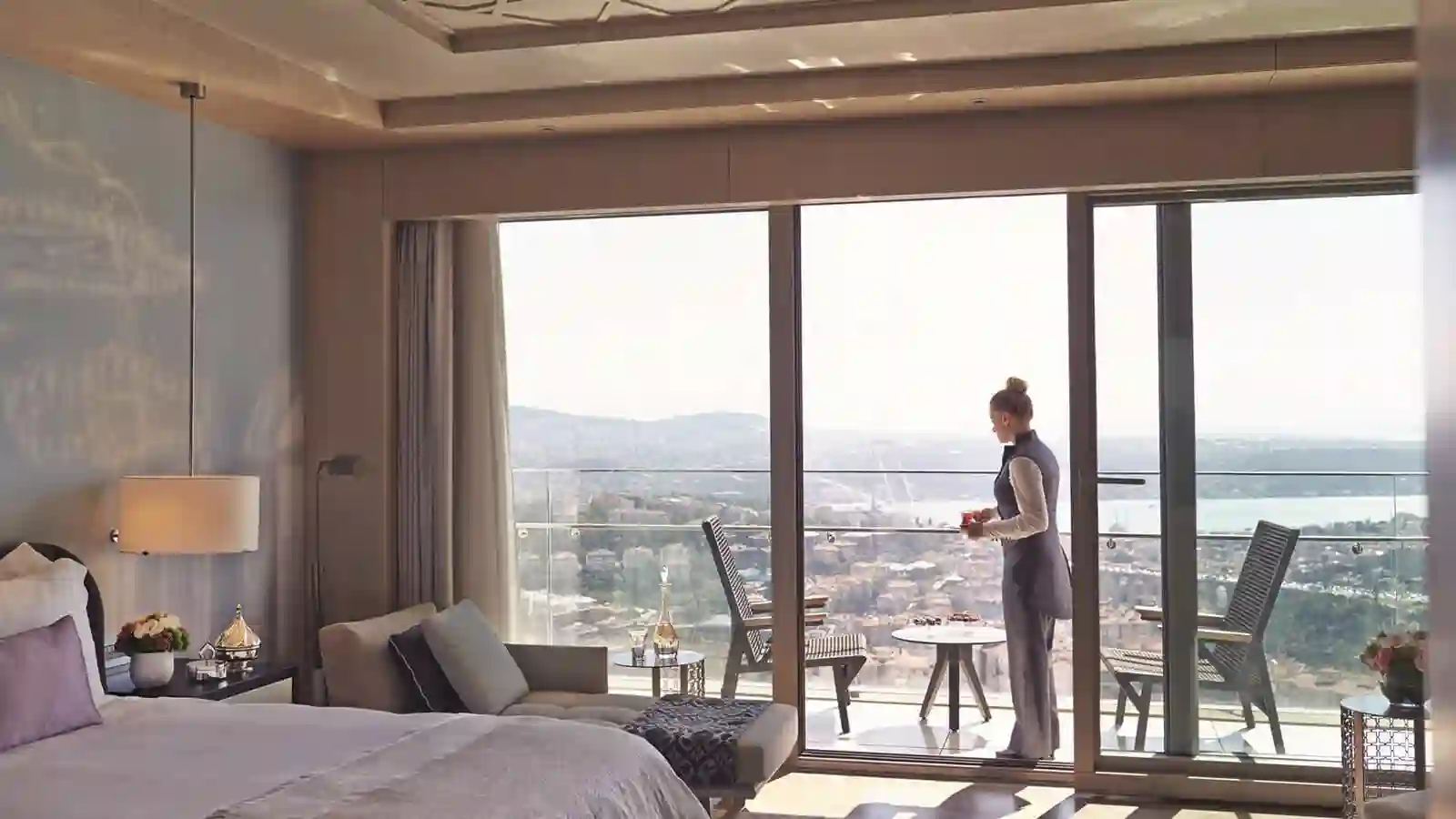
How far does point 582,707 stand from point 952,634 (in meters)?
2.06

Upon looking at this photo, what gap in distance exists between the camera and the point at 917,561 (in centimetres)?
681

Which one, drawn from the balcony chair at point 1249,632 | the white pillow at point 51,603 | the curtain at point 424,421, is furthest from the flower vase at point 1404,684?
the white pillow at point 51,603

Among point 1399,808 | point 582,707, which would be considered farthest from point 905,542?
point 1399,808

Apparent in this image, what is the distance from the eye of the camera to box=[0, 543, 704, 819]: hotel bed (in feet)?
9.53

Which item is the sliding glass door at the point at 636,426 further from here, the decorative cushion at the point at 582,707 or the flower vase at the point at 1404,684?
the flower vase at the point at 1404,684

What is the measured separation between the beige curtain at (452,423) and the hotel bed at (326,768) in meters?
2.02

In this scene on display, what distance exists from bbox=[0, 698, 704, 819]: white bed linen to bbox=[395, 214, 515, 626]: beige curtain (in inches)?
78.2

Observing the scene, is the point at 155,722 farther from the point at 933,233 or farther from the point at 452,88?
the point at 933,233

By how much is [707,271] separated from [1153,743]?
115 inches

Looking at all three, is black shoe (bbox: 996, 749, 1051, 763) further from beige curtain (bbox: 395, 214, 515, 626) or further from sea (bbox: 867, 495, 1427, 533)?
beige curtain (bbox: 395, 214, 515, 626)

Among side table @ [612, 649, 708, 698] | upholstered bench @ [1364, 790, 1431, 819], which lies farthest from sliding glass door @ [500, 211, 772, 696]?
upholstered bench @ [1364, 790, 1431, 819]

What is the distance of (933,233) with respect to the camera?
264 inches

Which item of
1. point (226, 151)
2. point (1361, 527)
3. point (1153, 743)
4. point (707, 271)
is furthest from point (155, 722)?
point (1361, 527)

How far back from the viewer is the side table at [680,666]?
548 cm
